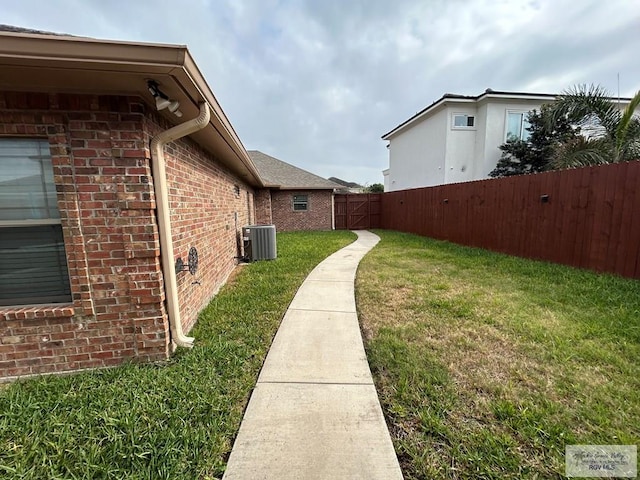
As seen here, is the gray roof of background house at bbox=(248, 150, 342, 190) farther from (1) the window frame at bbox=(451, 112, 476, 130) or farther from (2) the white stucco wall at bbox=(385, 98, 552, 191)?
(1) the window frame at bbox=(451, 112, 476, 130)

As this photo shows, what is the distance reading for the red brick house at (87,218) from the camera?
83.0 inches

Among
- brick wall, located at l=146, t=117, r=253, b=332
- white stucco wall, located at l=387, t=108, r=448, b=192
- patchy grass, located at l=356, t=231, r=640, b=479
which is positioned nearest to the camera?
patchy grass, located at l=356, t=231, r=640, b=479

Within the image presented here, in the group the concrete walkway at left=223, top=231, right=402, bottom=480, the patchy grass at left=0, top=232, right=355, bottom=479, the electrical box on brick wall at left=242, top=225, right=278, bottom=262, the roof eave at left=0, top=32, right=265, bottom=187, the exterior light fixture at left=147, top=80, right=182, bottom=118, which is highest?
the roof eave at left=0, top=32, right=265, bottom=187

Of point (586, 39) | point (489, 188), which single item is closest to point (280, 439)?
point (489, 188)

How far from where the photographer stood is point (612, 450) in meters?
1.60

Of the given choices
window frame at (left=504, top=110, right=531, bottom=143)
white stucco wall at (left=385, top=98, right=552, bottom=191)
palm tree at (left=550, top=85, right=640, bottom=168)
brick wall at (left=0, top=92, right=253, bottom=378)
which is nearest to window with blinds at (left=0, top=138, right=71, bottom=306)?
brick wall at (left=0, top=92, right=253, bottom=378)

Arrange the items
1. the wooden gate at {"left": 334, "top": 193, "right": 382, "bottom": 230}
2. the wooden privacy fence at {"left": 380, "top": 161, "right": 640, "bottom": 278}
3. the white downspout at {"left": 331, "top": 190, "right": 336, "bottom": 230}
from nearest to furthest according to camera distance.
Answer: the wooden privacy fence at {"left": 380, "top": 161, "right": 640, "bottom": 278} → the white downspout at {"left": 331, "top": 190, "right": 336, "bottom": 230} → the wooden gate at {"left": 334, "top": 193, "right": 382, "bottom": 230}

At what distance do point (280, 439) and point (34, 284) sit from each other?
2.50m

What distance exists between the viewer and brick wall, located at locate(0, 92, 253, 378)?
2154mm

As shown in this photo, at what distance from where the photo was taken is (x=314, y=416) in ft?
6.19

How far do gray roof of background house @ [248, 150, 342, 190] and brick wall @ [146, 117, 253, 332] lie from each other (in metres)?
8.38

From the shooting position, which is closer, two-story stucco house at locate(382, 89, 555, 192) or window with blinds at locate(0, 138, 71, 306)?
window with blinds at locate(0, 138, 71, 306)

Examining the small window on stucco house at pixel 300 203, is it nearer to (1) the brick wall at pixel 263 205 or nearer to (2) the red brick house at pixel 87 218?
(1) the brick wall at pixel 263 205

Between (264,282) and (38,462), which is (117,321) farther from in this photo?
(264,282)
